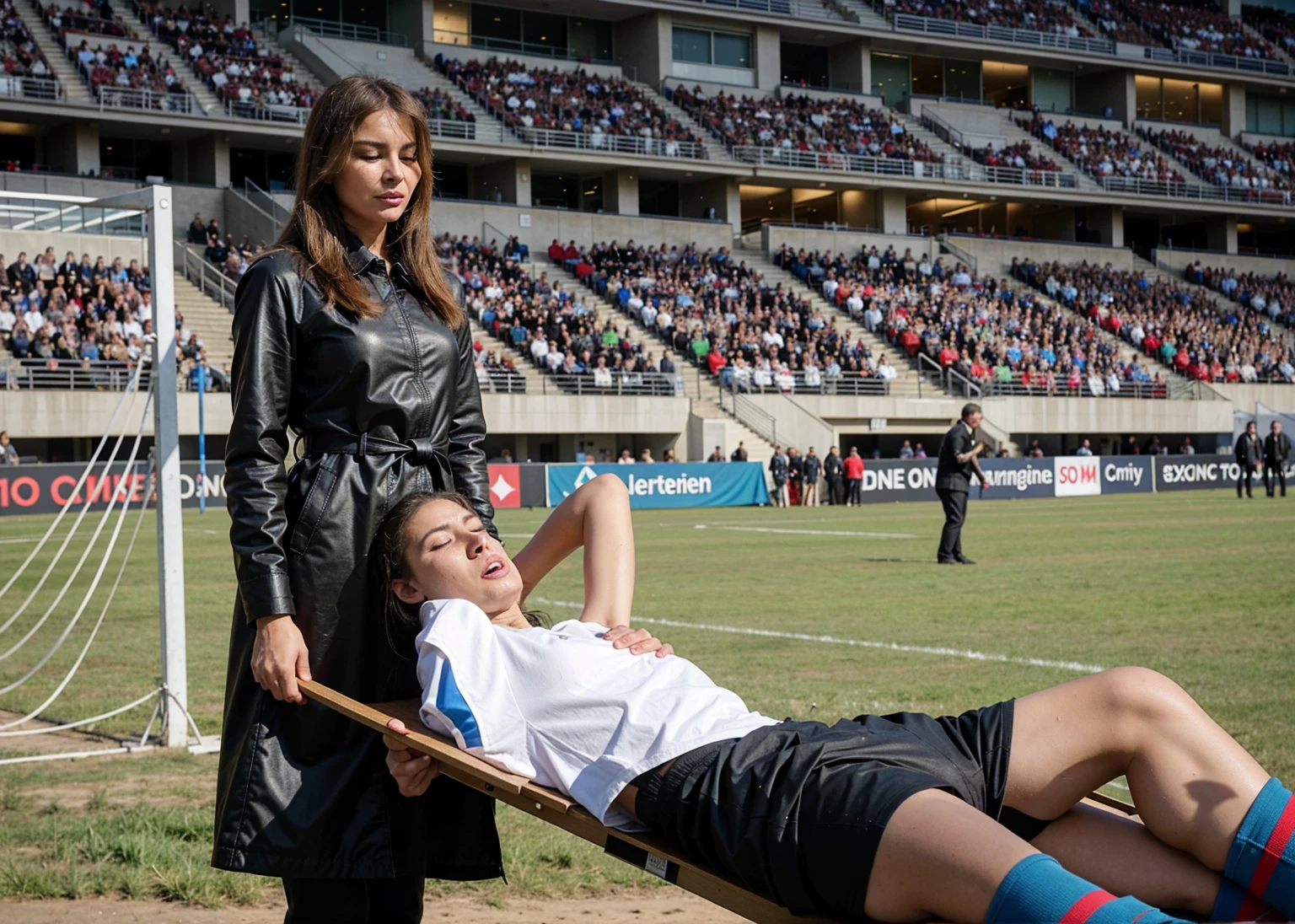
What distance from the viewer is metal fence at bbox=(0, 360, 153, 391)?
2966cm

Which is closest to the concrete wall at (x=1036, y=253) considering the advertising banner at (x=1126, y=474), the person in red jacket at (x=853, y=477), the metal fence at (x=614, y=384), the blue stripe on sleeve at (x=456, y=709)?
the advertising banner at (x=1126, y=474)

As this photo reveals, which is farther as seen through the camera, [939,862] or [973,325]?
[973,325]

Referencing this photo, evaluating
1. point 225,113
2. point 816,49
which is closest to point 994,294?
point 816,49

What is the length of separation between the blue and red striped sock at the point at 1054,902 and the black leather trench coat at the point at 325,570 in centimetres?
145

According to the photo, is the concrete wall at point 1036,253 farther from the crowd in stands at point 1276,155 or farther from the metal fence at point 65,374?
the metal fence at point 65,374

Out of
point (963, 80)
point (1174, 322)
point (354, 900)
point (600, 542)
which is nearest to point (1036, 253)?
point (1174, 322)

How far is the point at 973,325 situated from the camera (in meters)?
46.9

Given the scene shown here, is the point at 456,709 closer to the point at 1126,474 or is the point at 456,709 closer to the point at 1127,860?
the point at 1127,860

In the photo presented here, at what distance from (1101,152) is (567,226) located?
2672 centimetres

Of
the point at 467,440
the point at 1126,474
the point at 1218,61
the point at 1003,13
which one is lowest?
the point at 1126,474

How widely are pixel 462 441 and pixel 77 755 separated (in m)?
4.06

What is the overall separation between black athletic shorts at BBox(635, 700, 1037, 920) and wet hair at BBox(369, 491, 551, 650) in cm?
83

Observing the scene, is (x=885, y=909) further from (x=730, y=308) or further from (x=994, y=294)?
(x=994, y=294)

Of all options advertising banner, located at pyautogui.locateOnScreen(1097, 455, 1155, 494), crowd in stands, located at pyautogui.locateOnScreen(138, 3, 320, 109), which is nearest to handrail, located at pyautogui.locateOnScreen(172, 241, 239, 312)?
crowd in stands, located at pyautogui.locateOnScreen(138, 3, 320, 109)
